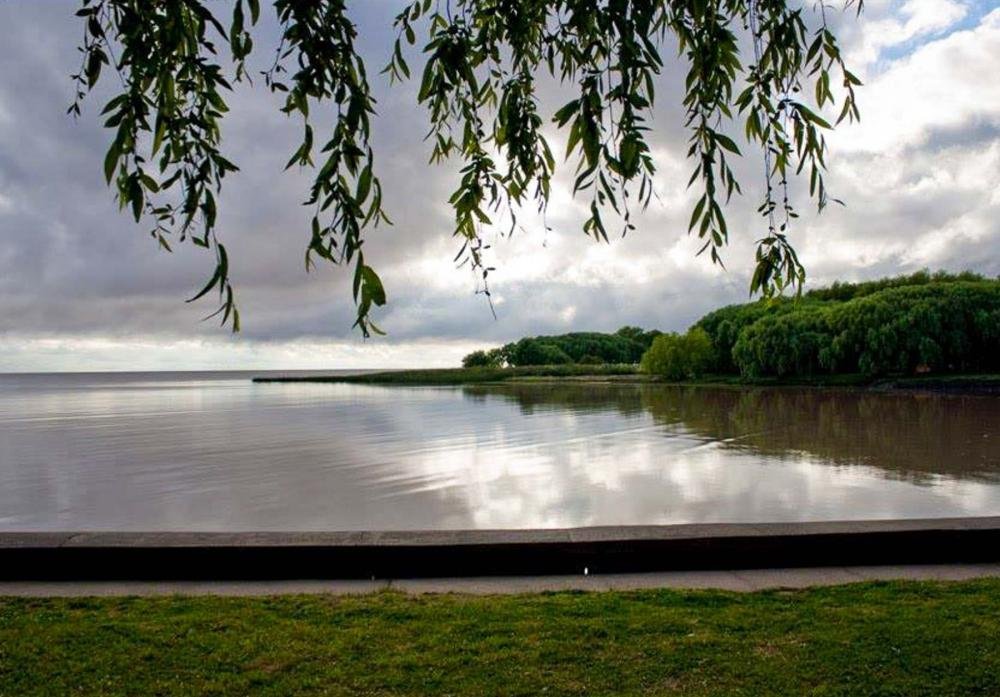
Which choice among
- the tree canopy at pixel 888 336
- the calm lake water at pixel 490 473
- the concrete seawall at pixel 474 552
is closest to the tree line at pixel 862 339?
the tree canopy at pixel 888 336

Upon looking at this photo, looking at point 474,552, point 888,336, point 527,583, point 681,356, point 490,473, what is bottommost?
point 490,473

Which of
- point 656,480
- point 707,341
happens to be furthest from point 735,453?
point 707,341

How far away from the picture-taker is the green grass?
3775mm

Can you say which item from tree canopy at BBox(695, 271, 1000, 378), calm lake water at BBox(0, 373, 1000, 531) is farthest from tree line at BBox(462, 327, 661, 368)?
calm lake water at BBox(0, 373, 1000, 531)

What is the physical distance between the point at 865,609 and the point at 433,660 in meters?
2.78

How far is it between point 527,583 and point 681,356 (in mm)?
86463

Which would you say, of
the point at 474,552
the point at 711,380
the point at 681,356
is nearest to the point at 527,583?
the point at 474,552

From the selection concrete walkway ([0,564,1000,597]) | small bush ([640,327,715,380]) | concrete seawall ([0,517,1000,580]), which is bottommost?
concrete walkway ([0,564,1000,597])

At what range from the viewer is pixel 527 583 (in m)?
5.49

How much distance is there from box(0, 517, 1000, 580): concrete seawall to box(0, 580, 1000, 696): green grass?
22.3 inches

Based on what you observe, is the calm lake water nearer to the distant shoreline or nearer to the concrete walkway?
the concrete walkway

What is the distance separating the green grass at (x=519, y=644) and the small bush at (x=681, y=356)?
283ft

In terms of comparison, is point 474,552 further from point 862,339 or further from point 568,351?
point 568,351

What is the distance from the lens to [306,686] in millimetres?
3766
